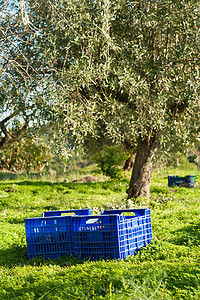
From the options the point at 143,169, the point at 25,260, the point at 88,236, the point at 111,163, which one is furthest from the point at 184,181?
the point at 25,260

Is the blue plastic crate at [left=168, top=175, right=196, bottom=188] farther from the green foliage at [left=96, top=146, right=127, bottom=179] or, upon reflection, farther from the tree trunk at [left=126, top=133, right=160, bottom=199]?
the tree trunk at [left=126, top=133, right=160, bottom=199]

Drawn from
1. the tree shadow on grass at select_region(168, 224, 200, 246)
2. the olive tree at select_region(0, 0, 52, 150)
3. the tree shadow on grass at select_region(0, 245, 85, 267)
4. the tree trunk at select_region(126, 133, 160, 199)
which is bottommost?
the tree shadow on grass at select_region(0, 245, 85, 267)

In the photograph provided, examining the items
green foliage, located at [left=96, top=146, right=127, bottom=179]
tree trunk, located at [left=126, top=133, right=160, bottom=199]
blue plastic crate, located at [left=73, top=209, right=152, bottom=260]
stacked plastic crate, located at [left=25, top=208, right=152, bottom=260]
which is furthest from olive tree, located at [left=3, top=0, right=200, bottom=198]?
green foliage, located at [left=96, top=146, right=127, bottom=179]

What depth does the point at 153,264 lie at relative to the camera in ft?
14.5

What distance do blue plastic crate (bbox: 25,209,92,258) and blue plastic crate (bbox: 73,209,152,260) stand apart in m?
0.14

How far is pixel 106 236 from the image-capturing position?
16.7ft

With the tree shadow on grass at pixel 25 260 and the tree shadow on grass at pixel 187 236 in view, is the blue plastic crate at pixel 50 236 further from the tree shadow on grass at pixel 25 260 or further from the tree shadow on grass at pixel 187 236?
the tree shadow on grass at pixel 187 236

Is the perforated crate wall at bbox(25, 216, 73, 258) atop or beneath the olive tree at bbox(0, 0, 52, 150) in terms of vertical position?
beneath

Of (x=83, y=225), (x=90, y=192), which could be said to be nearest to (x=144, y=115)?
(x=83, y=225)

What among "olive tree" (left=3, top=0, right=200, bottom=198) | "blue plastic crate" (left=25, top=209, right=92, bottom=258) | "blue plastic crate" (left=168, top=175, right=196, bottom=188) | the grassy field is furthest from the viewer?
"blue plastic crate" (left=168, top=175, right=196, bottom=188)

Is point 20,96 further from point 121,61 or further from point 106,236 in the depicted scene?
point 106,236

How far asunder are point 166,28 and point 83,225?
639 cm

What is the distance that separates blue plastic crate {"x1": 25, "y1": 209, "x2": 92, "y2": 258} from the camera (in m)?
5.40

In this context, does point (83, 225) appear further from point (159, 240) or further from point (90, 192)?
point (90, 192)
